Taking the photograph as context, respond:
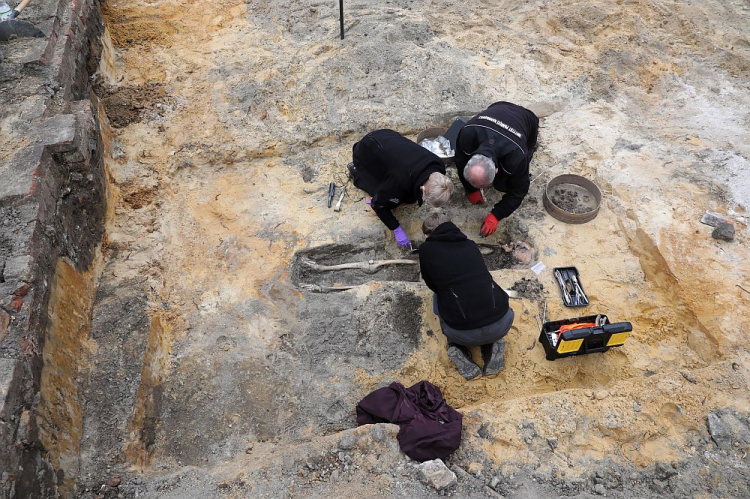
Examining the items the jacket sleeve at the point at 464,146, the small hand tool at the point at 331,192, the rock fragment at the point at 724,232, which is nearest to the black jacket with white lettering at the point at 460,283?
the jacket sleeve at the point at 464,146

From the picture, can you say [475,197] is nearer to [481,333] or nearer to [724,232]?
[481,333]

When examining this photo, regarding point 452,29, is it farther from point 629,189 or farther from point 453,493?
point 453,493

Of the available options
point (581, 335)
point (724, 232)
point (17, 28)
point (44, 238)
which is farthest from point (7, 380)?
point (724, 232)

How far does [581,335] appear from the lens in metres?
3.53

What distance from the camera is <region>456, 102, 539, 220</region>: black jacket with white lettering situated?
13.6 feet

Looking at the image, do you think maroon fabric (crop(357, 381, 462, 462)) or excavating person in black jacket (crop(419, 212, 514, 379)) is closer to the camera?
maroon fabric (crop(357, 381, 462, 462))

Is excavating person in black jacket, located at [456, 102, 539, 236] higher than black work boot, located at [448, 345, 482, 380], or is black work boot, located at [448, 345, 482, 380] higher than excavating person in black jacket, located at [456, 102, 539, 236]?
excavating person in black jacket, located at [456, 102, 539, 236]

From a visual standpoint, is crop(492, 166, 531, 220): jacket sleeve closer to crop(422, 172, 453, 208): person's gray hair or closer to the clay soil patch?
crop(422, 172, 453, 208): person's gray hair

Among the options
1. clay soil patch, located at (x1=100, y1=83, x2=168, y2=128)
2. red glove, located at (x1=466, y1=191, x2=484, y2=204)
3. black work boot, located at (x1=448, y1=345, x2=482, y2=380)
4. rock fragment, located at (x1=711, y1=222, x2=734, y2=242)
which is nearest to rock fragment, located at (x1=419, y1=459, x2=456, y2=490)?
black work boot, located at (x1=448, y1=345, x2=482, y2=380)

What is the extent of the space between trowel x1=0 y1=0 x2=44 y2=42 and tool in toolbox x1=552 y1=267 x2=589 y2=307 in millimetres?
5962

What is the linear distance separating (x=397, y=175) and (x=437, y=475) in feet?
7.87

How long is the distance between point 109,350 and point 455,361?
271cm

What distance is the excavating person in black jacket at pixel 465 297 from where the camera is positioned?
11.6 feet

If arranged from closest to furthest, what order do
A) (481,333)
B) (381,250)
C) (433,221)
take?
(481,333) < (433,221) < (381,250)
